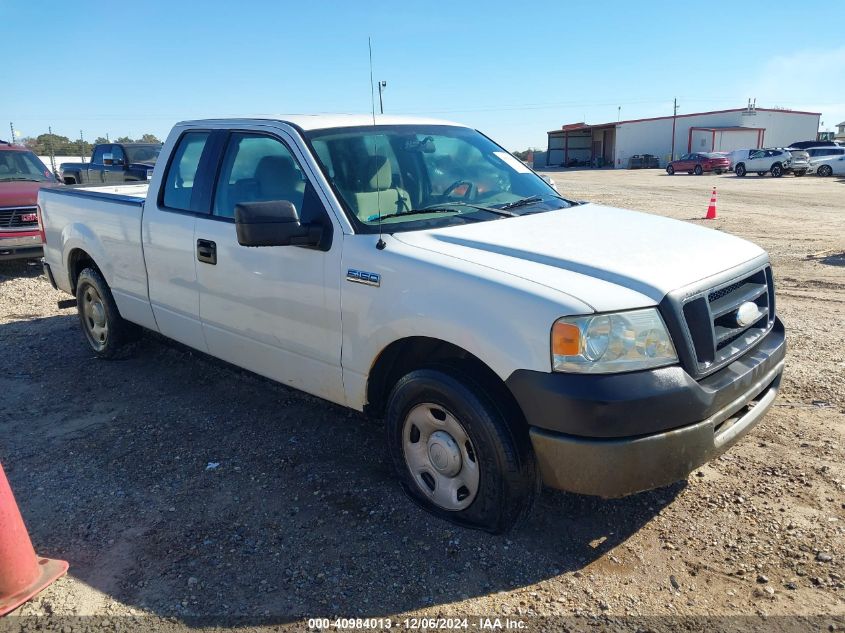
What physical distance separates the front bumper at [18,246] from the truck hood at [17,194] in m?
0.49

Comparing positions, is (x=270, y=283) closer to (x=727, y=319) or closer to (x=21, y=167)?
(x=727, y=319)

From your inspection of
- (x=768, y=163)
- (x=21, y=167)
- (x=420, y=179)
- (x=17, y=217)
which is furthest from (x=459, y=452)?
(x=768, y=163)

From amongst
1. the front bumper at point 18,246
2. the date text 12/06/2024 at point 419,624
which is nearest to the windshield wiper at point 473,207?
the date text 12/06/2024 at point 419,624

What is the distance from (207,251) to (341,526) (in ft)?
6.44

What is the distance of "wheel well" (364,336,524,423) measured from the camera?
3062 millimetres

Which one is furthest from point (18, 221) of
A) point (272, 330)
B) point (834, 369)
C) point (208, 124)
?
point (834, 369)

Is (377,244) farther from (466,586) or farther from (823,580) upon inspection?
(823,580)

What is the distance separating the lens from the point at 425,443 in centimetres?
342

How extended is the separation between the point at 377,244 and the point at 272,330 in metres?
1.00

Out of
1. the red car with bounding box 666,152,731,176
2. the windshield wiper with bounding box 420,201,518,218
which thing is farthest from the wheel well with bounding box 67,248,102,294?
the red car with bounding box 666,152,731,176

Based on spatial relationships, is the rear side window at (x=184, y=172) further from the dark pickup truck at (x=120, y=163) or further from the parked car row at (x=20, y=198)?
the dark pickup truck at (x=120, y=163)

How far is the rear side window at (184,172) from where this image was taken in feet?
15.2

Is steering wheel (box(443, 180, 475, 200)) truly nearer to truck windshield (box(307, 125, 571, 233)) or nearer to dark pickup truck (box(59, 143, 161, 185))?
truck windshield (box(307, 125, 571, 233))

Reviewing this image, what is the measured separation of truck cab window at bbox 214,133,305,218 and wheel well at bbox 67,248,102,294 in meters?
2.21
